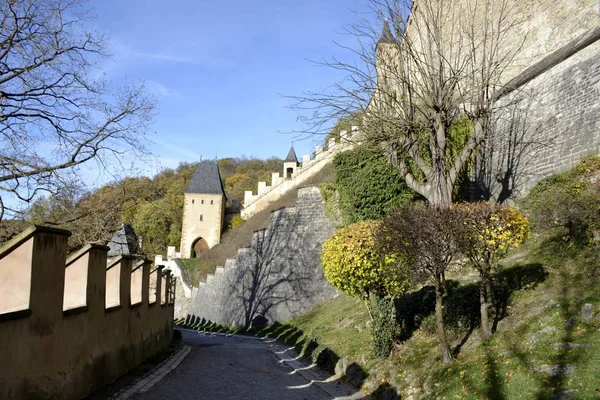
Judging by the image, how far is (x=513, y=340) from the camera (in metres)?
7.46

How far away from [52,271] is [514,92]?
53.7 ft

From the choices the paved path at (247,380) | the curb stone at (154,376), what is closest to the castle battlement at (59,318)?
the curb stone at (154,376)

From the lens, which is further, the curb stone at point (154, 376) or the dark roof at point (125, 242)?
the dark roof at point (125, 242)

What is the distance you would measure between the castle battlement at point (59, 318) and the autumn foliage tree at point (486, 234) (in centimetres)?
579

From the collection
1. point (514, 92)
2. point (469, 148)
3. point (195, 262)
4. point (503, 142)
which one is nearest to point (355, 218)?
point (503, 142)

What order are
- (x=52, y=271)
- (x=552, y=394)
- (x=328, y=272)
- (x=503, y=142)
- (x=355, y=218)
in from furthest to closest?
(x=355, y=218), (x=503, y=142), (x=328, y=272), (x=52, y=271), (x=552, y=394)

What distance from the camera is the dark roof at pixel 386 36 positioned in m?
12.4

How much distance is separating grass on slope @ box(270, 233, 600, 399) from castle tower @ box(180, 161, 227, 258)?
4748 centimetres

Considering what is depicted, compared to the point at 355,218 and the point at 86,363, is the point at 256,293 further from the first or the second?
the point at 86,363

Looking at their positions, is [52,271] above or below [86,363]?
above

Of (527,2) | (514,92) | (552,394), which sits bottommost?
(552,394)

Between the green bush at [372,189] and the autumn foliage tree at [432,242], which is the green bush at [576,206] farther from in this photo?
the green bush at [372,189]

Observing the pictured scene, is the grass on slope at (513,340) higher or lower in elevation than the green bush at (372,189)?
lower

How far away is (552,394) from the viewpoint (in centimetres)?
548
